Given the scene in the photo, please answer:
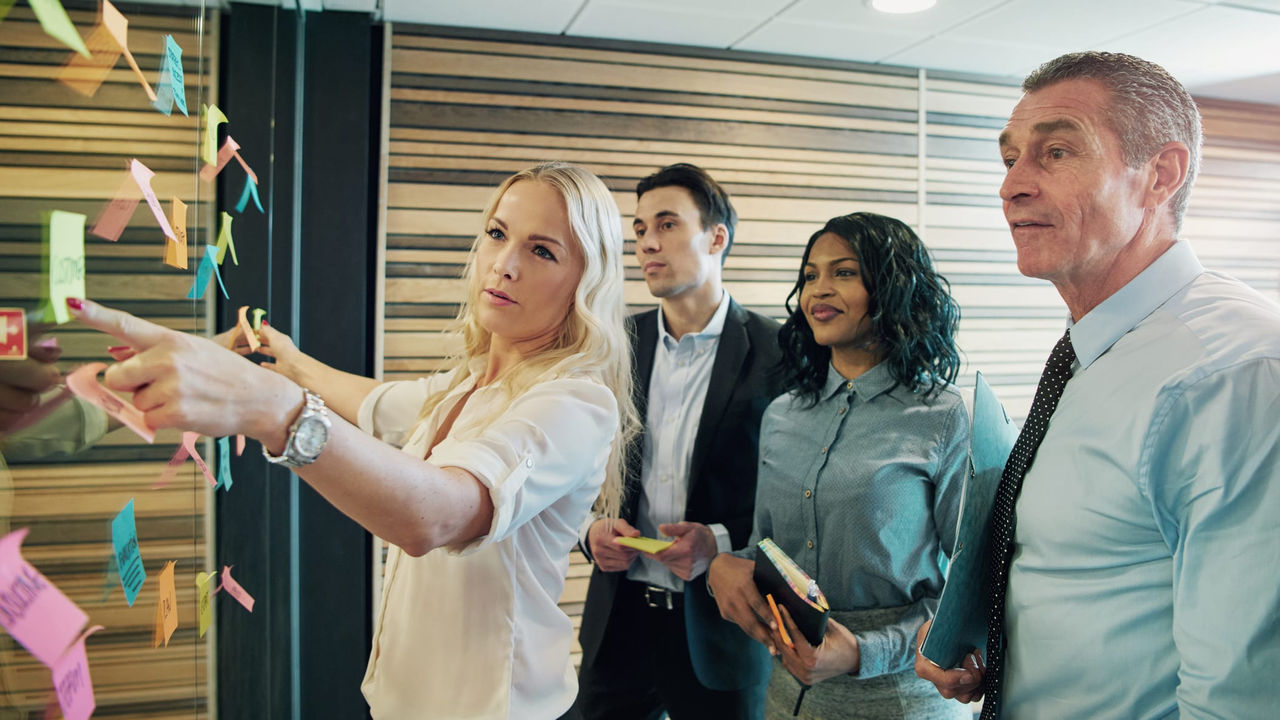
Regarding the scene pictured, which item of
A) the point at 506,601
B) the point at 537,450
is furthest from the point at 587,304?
the point at 506,601

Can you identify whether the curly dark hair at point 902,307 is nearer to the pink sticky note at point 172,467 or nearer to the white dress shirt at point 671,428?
the white dress shirt at point 671,428

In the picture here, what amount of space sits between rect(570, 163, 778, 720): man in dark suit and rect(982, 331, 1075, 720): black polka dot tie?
3.08 feet

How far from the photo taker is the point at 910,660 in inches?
72.9

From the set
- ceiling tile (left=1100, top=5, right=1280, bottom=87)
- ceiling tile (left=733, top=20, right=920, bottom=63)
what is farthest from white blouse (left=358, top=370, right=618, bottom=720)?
ceiling tile (left=1100, top=5, right=1280, bottom=87)

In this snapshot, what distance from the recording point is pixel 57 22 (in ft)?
2.05

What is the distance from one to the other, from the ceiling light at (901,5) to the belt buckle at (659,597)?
2440mm

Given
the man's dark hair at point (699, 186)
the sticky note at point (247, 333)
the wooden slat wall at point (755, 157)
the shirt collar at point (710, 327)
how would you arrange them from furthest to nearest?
the wooden slat wall at point (755, 157) < the man's dark hair at point (699, 186) < the shirt collar at point (710, 327) < the sticky note at point (247, 333)

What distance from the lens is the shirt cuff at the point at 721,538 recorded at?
93.0 inches

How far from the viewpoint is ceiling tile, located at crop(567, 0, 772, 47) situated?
3.27m

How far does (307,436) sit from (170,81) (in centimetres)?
54

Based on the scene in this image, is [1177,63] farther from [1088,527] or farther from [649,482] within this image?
[1088,527]

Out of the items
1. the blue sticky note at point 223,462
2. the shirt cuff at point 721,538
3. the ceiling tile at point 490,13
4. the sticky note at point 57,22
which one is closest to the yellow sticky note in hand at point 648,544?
the shirt cuff at point 721,538

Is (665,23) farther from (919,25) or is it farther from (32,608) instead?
(32,608)

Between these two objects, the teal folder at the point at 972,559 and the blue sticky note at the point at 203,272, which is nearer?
the blue sticky note at the point at 203,272
